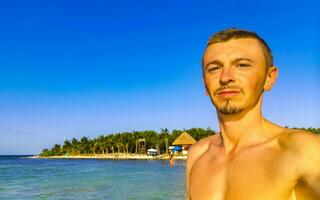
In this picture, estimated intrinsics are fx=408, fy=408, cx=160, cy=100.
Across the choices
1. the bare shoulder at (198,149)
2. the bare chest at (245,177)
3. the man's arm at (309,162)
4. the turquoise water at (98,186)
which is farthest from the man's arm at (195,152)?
the turquoise water at (98,186)

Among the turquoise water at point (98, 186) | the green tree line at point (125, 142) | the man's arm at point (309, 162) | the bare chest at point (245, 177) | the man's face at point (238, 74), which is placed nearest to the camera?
the man's arm at point (309, 162)

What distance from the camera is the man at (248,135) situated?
146 cm

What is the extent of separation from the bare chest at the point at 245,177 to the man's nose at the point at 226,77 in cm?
30

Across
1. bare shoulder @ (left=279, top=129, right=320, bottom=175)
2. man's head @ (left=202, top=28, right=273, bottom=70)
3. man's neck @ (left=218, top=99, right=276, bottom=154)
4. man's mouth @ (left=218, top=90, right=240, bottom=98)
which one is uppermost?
man's head @ (left=202, top=28, right=273, bottom=70)

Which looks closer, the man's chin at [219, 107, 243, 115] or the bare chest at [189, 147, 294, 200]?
the bare chest at [189, 147, 294, 200]

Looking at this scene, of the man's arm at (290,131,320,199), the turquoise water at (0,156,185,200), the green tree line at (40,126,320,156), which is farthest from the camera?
the green tree line at (40,126,320,156)

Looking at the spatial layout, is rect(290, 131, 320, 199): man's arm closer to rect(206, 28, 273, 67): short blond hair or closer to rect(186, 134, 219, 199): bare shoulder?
rect(206, 28, 273, 67): short blond hair

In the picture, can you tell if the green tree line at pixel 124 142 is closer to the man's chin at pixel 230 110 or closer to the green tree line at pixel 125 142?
the green tree line at pixel 125 142

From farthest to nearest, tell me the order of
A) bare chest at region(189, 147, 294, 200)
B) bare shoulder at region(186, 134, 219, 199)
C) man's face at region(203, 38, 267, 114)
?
bare shoulder at region(186, 134, 219, 199) < man's face at region(203, 38, 267, 114) < bare chest at region(189, 147, 294, 200)

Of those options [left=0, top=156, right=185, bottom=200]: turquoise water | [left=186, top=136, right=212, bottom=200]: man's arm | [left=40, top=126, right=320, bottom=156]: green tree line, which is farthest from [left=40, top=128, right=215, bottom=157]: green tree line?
[left=186, top=136, right=212, bottom=200]: man's arm

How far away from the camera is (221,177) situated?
1751 millimetres

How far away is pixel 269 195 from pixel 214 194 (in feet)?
1.03

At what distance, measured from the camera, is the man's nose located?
162 cm

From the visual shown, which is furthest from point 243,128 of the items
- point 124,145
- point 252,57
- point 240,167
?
point 124,145
